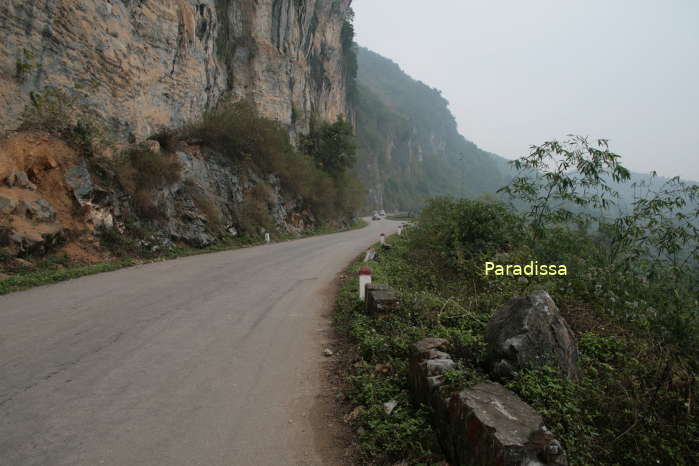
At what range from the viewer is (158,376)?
424 centimetres

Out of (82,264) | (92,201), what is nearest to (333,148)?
(92,201)

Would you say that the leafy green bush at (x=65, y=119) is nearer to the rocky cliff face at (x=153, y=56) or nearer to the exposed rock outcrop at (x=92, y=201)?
the rocky cliff face at (x=153, y=56)

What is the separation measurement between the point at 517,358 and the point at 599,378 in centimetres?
118

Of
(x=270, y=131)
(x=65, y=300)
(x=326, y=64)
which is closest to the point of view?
(x=65, y=300)

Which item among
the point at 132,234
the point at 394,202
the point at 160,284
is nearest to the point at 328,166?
the point at 132,234

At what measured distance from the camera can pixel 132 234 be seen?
13.0 m

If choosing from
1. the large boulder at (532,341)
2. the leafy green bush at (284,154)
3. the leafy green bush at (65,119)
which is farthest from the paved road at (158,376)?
the leafy green bush at (284,154)

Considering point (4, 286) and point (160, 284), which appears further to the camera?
point (160, 284)

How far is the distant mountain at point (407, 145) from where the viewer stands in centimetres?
8250

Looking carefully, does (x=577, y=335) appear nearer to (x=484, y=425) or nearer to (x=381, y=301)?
(x=381, y=301)

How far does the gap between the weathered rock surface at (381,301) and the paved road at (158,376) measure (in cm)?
93

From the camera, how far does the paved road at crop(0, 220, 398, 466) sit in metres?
3.09

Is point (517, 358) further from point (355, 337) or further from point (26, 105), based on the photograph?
point (26, 105)

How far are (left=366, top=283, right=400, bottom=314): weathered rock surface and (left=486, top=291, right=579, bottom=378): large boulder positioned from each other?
2199mm
